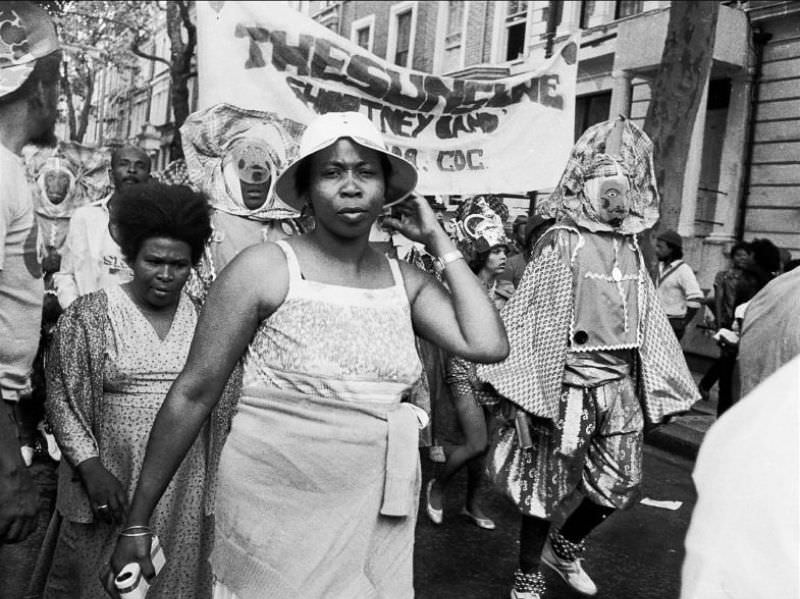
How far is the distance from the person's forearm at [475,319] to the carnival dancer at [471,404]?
2.30m

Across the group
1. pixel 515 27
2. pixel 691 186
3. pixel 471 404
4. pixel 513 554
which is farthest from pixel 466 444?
pixel 515 27

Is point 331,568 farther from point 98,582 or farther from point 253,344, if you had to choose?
point 98,582

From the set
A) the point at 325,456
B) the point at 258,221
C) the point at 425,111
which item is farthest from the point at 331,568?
the point at 425,111

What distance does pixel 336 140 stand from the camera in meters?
2.44

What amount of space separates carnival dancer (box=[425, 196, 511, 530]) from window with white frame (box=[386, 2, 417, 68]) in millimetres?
22429

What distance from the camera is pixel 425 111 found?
618 centimetres

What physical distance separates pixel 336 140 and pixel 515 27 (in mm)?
21033

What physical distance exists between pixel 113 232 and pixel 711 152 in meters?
14.1

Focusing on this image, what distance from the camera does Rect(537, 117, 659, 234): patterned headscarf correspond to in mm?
4418

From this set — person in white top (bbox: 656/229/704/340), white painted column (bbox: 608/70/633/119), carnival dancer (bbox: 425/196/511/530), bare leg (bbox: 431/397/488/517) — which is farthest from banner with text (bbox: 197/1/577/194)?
white painted column (bbox: 608/70/633/119)

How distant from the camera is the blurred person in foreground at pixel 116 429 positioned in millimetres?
2926

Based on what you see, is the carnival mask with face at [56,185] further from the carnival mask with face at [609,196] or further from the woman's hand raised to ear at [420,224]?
the woman's hand raised to ear at [420,224]

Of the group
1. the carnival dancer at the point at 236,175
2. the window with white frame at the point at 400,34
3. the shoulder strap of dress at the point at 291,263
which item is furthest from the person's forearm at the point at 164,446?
the window with white frame at the point at 400,34

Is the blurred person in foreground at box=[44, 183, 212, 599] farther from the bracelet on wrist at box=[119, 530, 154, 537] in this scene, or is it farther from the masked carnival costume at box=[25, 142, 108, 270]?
the masked carnival costume at box=[25, 142, 108, 270]
